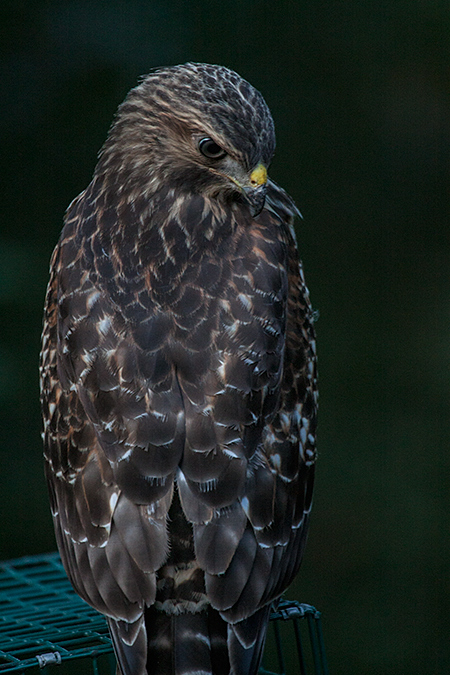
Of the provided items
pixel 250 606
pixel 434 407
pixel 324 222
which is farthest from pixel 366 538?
pixel 250 606

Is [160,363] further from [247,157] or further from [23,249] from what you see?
[23,249]

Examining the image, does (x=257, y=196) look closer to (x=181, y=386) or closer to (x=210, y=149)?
(x=210, y=149)

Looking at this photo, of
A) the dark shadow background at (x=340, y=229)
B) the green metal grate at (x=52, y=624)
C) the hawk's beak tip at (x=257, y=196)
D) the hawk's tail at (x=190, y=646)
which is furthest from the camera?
the dark shadow background at (x=340, y=229)

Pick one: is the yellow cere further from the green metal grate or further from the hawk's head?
the green metal grate

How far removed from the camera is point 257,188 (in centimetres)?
205

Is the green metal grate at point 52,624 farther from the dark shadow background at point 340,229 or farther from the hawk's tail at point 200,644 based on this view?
the dark shadow background at point 340,229

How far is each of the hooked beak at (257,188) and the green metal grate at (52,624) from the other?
1.11 m

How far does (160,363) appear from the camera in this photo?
6.75 ft

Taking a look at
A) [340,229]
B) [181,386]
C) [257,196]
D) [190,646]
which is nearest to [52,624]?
[190,646]

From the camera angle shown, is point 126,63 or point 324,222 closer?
point 126,63

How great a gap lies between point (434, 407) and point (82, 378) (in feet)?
8.26

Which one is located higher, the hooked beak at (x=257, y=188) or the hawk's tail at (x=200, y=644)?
the hooked beak at (x=257, y=188)

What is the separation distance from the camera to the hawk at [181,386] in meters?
1.98

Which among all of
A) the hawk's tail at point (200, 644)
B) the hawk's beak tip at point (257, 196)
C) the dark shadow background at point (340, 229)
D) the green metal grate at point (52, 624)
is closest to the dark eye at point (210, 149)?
the hawk's beak tip at point (257, 196)
